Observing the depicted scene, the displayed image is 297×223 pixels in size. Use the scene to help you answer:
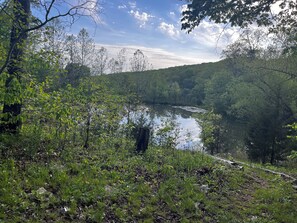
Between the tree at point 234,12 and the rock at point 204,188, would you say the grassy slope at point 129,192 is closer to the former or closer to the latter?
the rock at point 204,188

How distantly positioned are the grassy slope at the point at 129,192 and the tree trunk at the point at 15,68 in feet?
3.86

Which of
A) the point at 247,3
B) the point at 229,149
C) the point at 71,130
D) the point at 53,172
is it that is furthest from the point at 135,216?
the point at 229,149

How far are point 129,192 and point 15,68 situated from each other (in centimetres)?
308

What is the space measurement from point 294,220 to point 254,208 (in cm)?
73

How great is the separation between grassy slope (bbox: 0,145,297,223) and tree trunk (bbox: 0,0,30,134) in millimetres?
1178

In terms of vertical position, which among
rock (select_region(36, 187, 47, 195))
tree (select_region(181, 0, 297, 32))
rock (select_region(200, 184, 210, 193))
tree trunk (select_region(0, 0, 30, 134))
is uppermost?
tree (select_region(181, 0, 297, 32))

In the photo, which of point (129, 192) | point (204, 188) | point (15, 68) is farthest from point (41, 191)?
point (204, 188)

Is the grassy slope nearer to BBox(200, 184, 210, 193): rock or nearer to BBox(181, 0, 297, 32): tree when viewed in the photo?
BBox(200, 184, 210, 193): rock

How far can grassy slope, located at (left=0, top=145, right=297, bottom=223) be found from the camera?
3883 millimetres

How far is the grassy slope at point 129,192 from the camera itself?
12.7ft

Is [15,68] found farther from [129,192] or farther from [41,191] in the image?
[129,192]

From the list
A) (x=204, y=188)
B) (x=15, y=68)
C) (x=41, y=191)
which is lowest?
(x=204, y=188)

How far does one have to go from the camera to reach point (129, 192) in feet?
16.2

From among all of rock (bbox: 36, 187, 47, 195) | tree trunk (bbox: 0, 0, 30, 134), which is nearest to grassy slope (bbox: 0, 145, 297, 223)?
rock (bbox: 36, 187, 47, 195)
